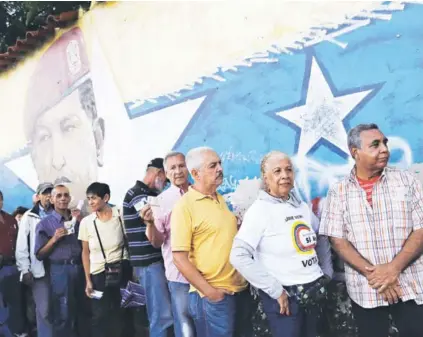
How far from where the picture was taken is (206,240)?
364 cm

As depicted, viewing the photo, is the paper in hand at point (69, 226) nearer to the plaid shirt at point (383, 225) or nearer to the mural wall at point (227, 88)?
the mural wall at point (227, 88)

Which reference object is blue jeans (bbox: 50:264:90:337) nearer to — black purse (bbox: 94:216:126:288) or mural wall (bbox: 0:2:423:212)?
black purse (bbox: 94:216:126:288)

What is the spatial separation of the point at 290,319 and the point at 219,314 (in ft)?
1.52

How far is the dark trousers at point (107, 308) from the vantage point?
17.7ft

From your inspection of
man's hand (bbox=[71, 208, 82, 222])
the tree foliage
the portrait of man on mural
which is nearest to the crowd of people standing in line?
man's hand (bbox=[71, 208, 82, 222])

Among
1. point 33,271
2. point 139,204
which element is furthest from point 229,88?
point 33,271

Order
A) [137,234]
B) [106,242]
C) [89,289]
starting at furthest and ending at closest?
[89,289], [106,242], [137,234]

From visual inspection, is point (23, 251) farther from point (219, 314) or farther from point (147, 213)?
point (219, 314)

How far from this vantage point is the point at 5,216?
603 cm

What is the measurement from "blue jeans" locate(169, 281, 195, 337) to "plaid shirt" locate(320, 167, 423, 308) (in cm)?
Result: 125

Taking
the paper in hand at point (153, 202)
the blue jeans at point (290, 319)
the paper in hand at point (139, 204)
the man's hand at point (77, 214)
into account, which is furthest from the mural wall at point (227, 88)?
the blue jeans at point (290, 319)

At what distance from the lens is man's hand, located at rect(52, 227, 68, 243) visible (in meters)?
5.57

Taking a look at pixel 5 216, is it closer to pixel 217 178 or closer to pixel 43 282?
pixel 43 282

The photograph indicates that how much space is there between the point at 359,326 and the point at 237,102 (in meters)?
2.31
